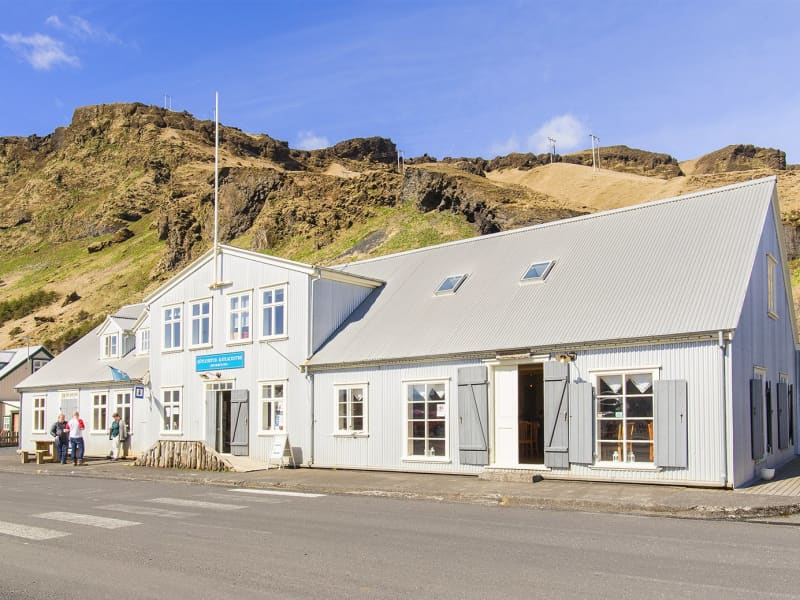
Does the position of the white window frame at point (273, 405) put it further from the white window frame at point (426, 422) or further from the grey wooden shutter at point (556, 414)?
the grey wooden shutter at point (556, 414)

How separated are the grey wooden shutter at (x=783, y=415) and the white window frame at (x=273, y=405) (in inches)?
524

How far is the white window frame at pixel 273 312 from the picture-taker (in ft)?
79.0

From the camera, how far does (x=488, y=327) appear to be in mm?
19844

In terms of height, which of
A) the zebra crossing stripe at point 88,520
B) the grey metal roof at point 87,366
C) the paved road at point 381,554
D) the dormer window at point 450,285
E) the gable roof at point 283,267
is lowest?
the zebra crossing stripe at point 88,520

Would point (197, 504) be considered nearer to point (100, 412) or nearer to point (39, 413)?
point (100, 412)

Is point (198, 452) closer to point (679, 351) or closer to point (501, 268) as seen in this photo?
point (501, 268)

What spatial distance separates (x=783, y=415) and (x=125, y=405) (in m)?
22.6

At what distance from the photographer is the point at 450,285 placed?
75.6ft


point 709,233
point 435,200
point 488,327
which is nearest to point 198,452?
point 488,327

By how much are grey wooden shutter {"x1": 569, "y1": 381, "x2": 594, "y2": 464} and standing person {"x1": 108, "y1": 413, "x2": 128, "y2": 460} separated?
18.3 meters

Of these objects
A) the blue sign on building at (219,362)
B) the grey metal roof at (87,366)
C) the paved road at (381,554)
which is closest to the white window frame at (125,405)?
the grey metal roof at (87,366)

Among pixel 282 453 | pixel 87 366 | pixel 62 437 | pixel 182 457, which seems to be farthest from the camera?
pixel 87 366

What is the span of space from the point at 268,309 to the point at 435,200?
1371 inches

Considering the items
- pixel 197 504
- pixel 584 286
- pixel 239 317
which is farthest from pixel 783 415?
pixel 239 317
